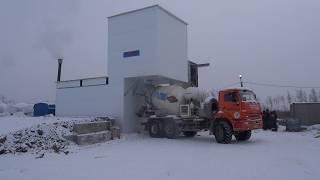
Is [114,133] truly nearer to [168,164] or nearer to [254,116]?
[254,116]

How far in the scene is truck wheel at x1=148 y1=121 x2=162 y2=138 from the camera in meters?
22.9

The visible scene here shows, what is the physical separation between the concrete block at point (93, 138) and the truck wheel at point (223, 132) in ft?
19.5

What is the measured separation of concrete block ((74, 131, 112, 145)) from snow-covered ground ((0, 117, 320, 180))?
5.20 feet

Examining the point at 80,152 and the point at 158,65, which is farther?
the point at 158,65

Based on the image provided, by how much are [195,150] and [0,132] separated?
9.38 meters

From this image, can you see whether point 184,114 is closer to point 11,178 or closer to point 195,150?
point 195,150

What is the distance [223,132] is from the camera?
754 inches

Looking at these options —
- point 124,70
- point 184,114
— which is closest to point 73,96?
point 124,70

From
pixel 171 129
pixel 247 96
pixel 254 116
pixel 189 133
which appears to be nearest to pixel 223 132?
pixel 254 116

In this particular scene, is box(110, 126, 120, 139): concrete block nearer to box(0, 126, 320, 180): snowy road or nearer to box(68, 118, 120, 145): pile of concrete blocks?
box(68, 118, 120, 145): pile of concrete blocks

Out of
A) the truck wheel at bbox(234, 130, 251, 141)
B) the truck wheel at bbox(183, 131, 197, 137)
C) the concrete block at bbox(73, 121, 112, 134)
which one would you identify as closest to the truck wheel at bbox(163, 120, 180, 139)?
the truck wheel at bbox(183, 131, 197, 137)

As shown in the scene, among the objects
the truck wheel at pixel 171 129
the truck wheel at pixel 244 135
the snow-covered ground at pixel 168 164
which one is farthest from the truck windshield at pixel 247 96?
the truck wheel at pixel 171 129

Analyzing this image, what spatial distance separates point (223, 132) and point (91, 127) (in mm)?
7090

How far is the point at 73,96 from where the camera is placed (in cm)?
2728
